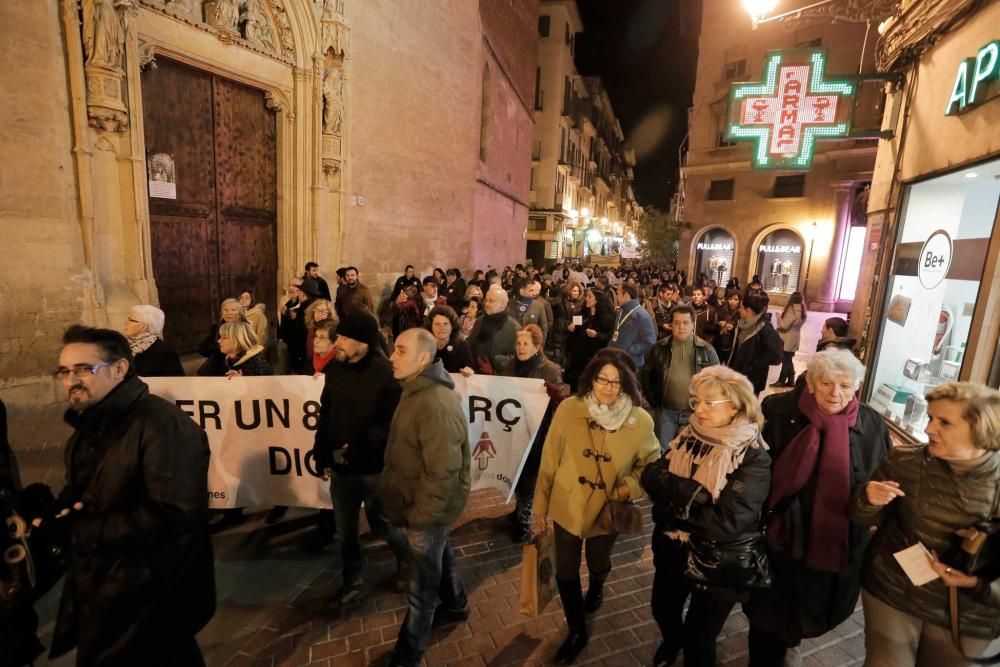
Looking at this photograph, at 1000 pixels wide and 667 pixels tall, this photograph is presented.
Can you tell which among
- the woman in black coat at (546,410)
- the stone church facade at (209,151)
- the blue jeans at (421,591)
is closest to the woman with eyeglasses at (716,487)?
the blue jeans at (421,591)

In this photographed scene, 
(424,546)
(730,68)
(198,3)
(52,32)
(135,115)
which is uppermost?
(730,68)

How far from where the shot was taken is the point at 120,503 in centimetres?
219

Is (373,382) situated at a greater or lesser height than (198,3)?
lesser

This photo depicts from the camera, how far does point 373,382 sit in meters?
3.41

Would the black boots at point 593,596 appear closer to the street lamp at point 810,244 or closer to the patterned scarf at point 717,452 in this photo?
the patterned scarf at point 717,452

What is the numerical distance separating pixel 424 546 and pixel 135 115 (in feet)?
26.2

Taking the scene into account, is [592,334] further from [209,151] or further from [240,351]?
[209,151]

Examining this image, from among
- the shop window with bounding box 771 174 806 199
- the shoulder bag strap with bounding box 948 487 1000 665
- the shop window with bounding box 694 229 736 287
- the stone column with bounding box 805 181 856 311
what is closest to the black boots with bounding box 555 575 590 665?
the shoulder bag strap with bounding box 948 487 1000 665

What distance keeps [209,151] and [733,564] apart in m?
10.2

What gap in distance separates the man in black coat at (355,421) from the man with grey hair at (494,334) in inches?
82.4

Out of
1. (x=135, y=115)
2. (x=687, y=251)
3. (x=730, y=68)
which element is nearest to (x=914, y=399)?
(x=135, y=115)

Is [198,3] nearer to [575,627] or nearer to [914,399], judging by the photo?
[575,627]

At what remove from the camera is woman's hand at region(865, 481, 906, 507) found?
232 cm

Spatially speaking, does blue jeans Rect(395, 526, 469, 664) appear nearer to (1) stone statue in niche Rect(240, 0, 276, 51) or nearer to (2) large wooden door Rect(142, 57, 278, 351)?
(2) large wooden door Rect(142, 57, 278, 351)
